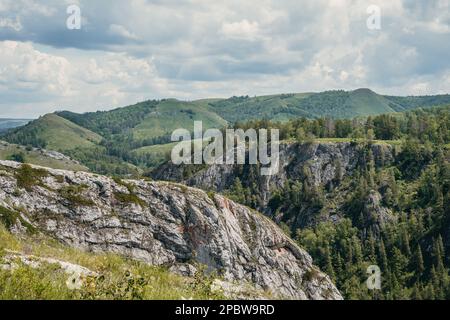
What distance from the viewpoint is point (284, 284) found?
9100 centimetres

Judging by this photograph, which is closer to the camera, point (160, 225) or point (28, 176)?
point (28, 176)

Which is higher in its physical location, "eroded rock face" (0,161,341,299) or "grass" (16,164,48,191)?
"grass" (16,164,48,191)

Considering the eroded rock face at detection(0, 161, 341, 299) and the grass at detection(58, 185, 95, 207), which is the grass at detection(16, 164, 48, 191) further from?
the grass at detection(58, 185, 95, 207)

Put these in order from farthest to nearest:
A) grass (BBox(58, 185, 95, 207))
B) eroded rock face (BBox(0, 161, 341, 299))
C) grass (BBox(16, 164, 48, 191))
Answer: grass (BBox(58, 185, 95, 207)), eroded rock face (BBox(0, 161, 341, 299)), grass (BBox(16, 164, 48, 191))

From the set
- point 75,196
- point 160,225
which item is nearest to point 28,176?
point 75,196

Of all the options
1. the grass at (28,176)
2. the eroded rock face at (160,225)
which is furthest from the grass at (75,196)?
the grass at (28,176)

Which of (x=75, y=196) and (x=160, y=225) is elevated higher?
(x=75, y=196)

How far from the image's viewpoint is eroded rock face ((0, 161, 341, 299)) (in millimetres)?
61438

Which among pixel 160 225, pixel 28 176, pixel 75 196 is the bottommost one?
pixel 160 225

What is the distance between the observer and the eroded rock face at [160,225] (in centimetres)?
6144

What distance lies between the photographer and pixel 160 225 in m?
73.9

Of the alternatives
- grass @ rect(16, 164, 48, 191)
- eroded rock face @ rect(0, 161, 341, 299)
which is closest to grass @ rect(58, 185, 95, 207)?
eroded rock face @ rect(0, 161, 341, 299)

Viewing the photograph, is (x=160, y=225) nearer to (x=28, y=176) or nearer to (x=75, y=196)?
(x=75, y=196)

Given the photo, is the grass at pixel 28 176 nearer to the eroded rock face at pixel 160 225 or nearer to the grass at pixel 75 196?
the eroded rock face at pixel 160 225
